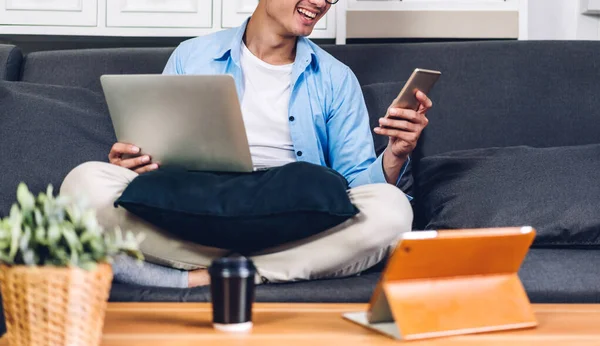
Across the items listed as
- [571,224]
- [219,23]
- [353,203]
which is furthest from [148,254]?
[219,23]

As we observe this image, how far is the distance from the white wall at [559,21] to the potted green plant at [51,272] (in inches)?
85.3

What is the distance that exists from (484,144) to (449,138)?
0.09 m

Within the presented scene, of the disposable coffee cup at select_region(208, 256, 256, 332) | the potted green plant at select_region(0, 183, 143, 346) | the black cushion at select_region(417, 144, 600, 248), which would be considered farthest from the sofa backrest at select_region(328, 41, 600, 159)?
the potted green plant at select_region(0, 183, 143, 346)

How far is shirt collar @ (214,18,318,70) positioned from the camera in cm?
208

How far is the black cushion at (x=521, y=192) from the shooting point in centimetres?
183

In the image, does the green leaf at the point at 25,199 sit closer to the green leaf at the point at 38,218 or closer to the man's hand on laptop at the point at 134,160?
the green leaf at the point at 38,218

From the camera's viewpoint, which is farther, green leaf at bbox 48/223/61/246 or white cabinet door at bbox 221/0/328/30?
white cabinet door at bbox 221/0/328/30

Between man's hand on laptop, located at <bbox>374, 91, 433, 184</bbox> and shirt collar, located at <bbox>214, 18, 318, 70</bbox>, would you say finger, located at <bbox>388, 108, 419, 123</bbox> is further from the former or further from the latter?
shirt collar, located at <bbox>214, 18, 318, 70</bbox>

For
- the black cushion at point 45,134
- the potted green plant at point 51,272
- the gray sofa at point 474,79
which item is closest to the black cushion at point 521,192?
the gray sofa at point 474,79

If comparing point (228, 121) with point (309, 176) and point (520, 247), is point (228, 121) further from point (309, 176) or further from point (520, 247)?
point (520, 247)

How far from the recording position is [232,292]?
1.06 metres

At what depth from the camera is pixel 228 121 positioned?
5.06 ft

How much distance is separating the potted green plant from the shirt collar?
1.20 metres

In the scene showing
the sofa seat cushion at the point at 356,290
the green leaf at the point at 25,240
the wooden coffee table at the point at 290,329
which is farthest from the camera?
the sofa seat cushion at the point at 356,290
